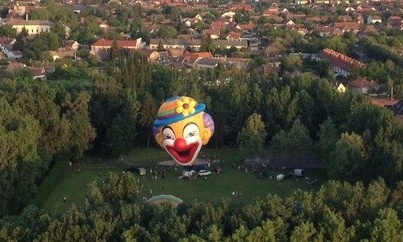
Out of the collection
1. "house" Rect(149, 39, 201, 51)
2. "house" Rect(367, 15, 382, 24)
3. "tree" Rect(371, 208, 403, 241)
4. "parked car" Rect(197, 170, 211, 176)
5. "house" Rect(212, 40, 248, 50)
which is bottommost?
"house" Rect(149, 39, 201, 51)

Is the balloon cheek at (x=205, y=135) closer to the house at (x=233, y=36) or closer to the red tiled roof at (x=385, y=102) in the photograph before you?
the red tiled roof at (x=385, y=102)

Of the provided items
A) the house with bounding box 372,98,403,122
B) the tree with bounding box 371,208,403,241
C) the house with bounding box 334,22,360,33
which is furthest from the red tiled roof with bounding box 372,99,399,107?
the house with bounding box 334,22,360,33

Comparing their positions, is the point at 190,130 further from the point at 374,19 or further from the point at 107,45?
the point at 374,19

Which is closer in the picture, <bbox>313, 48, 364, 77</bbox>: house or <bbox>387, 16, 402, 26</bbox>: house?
<bbox>313, 48, 364, 77</bbox>: house

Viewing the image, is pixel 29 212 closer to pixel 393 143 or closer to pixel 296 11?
pixel 393 143

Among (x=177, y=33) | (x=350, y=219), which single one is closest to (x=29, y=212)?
(x=350, y=219)

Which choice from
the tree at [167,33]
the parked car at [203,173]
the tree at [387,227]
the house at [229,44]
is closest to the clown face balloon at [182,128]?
the parked car at [203,173]

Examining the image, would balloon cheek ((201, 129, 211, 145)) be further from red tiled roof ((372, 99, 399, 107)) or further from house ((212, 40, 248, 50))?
house ((212, 40, 248, 50))

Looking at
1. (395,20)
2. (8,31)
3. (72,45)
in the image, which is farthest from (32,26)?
(395,20)
